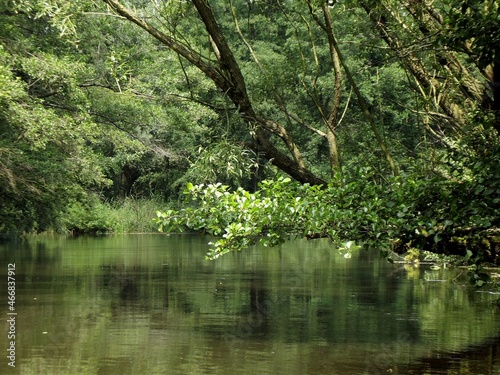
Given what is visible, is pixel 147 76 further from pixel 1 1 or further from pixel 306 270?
pixel 306 270

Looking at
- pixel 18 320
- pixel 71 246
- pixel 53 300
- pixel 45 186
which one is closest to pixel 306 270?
pixel 45 186

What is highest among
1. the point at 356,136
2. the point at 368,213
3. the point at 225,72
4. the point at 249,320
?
the point at 356,136

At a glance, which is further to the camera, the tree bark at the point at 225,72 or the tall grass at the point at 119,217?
the tall grass at the point at 119,217

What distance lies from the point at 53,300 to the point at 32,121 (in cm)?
778

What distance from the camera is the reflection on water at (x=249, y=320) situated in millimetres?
11578

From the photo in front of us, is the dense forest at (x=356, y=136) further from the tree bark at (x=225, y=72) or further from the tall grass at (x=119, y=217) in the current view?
the tall grass at (x=119, y=217)

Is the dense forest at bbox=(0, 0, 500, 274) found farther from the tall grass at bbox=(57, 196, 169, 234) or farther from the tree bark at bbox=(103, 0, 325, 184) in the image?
the tall grass at bbox=(57, 196, 169, 234)

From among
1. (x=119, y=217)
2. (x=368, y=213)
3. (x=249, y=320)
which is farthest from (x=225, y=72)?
(x=119, y=217)

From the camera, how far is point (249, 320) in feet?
50.4

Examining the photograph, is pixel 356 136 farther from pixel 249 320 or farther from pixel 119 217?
pixel 119 217

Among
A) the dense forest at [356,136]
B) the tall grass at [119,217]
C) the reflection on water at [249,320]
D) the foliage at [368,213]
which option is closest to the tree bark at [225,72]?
the dense forest at [356,136]

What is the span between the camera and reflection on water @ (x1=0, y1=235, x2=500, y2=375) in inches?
456

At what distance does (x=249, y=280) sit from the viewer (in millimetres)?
22766

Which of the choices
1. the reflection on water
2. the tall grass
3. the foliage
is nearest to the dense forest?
the foliage
